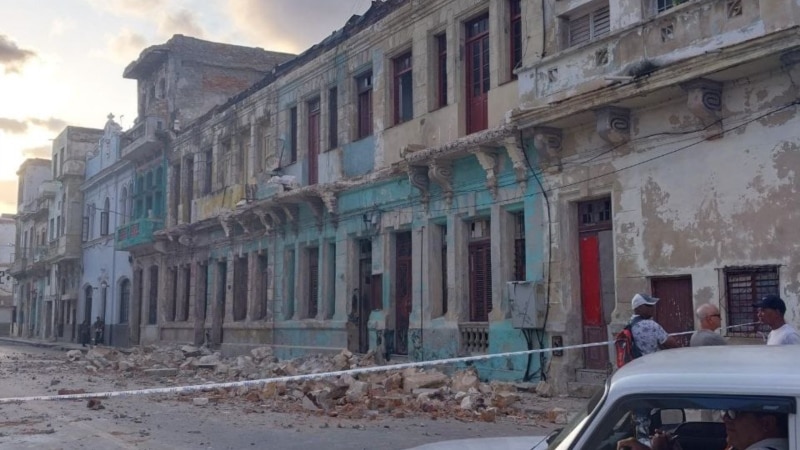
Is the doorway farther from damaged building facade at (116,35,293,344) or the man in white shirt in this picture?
damaged building facade at (116,35,293,344)

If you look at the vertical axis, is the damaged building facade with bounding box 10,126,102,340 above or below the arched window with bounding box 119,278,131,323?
above

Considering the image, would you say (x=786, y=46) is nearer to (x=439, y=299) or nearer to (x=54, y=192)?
(x=439, y=299)

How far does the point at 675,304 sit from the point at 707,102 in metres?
3.09

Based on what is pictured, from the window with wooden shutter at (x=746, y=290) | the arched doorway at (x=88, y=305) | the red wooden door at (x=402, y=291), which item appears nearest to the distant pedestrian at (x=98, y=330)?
the arched doorway at (x=88, y=305)

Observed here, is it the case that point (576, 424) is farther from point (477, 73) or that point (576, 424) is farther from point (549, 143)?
point (477, 73)

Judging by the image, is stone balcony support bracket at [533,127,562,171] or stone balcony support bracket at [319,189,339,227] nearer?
stone balcony support bracket at [533,127,562,171]

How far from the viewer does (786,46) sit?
1024cm

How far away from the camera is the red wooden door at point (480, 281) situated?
1662cm

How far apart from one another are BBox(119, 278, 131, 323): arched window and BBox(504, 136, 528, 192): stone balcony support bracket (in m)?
27.1

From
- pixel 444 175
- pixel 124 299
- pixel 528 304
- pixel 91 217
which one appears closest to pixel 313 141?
pixel 444 175

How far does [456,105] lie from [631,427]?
14459 millimetres

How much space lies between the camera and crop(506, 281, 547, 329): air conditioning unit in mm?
14633

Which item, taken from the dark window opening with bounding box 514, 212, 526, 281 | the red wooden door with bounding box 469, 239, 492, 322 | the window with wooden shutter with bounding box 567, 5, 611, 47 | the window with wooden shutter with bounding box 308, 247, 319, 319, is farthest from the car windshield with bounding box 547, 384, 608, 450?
the window with wooden shutter with bounding box 308, 247, 319, 319

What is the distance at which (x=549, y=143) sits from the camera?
14500 mm
